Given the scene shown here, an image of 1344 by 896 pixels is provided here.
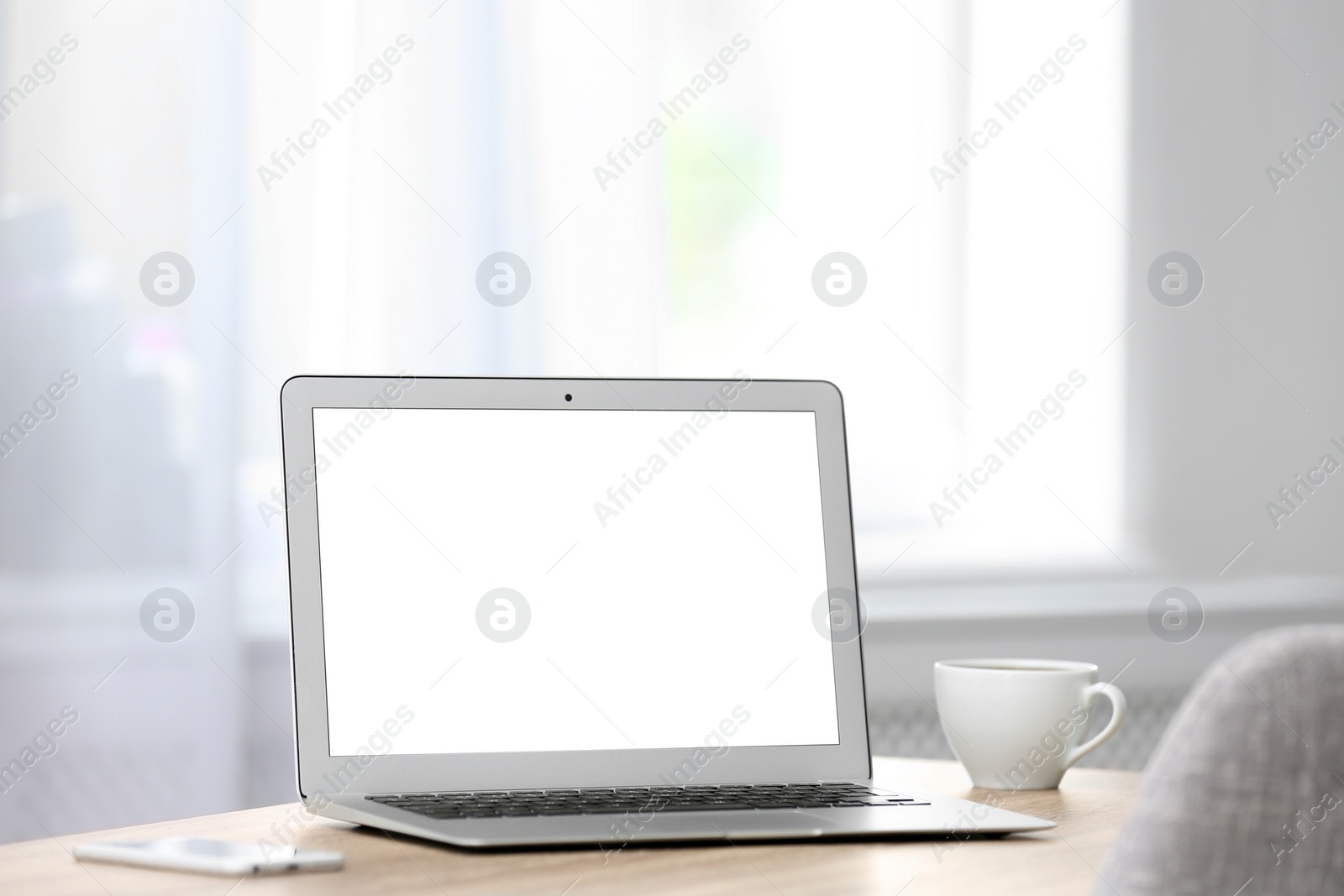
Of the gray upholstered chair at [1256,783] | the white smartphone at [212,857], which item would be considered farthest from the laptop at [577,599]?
the gray upholstered chair at [1256,783]

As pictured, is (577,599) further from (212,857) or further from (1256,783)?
(1256,783)

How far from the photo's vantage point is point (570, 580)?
2.83 feet

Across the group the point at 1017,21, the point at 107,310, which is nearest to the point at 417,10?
the point at 107,310

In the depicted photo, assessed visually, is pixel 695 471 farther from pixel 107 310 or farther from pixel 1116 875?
pixel 107 310

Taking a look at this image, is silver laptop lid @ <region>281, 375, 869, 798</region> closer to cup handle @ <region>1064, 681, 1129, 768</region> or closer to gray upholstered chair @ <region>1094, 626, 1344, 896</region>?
cup handle @ <region>1064, 681, 1129, 768</region>

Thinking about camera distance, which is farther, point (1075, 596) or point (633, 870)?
point (1075, 596)

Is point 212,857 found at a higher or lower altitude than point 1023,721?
lower

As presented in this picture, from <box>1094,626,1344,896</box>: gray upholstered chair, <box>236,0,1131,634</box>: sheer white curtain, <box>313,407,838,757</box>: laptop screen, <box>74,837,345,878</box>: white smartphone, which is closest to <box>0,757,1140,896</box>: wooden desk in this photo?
<box>74,837,345,878</box>: white smartphone

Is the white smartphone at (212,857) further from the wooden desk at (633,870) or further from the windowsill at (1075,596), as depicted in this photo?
the windowsill at (1075,596)

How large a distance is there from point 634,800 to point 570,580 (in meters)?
0.16

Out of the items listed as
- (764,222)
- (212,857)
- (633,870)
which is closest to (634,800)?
(633,870)

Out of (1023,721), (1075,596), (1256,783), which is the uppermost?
(1075,596)

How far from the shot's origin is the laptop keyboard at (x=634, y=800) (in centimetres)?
73

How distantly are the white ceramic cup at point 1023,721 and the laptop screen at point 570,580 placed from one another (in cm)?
12
